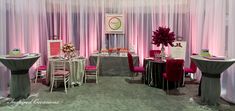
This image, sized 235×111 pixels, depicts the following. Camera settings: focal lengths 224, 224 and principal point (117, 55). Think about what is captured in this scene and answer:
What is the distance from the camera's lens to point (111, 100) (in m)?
4.38

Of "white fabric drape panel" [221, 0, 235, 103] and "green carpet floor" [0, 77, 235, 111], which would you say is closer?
"green carpet floor" [0, 77, 235, 111]

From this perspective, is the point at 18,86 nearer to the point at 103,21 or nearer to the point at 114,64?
the point at 114,64

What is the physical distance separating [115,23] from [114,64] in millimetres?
1447

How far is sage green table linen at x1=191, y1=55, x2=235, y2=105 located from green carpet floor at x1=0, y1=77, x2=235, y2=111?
18cm

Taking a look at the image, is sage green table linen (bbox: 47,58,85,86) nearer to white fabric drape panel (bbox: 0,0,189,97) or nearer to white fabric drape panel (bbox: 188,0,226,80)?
white fabric drape panel (bbox: 0,0,189,97)

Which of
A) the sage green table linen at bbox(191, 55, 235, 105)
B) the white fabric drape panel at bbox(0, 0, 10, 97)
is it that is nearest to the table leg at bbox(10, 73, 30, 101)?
the white fabric drape panel at bbox(0, 0, 10, 97)

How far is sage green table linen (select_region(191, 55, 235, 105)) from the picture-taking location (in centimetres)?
384

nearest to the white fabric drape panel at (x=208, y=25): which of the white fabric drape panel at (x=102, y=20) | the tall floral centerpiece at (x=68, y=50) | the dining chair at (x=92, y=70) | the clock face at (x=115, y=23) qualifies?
the white fabric drape panel at (x=102, y=20)

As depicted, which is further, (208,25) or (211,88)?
(208,25)

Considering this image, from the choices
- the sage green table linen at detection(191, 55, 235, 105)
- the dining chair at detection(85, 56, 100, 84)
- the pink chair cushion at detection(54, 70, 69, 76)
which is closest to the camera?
the sage green table linen at detection(191, 55, 235, 105)

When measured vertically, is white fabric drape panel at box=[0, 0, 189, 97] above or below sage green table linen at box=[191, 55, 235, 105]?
above

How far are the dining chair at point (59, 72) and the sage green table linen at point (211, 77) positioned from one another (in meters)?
2.78

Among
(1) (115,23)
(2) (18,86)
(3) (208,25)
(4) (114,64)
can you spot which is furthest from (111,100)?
(1) (115,23)

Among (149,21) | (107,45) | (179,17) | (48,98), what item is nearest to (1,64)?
(48,98)
